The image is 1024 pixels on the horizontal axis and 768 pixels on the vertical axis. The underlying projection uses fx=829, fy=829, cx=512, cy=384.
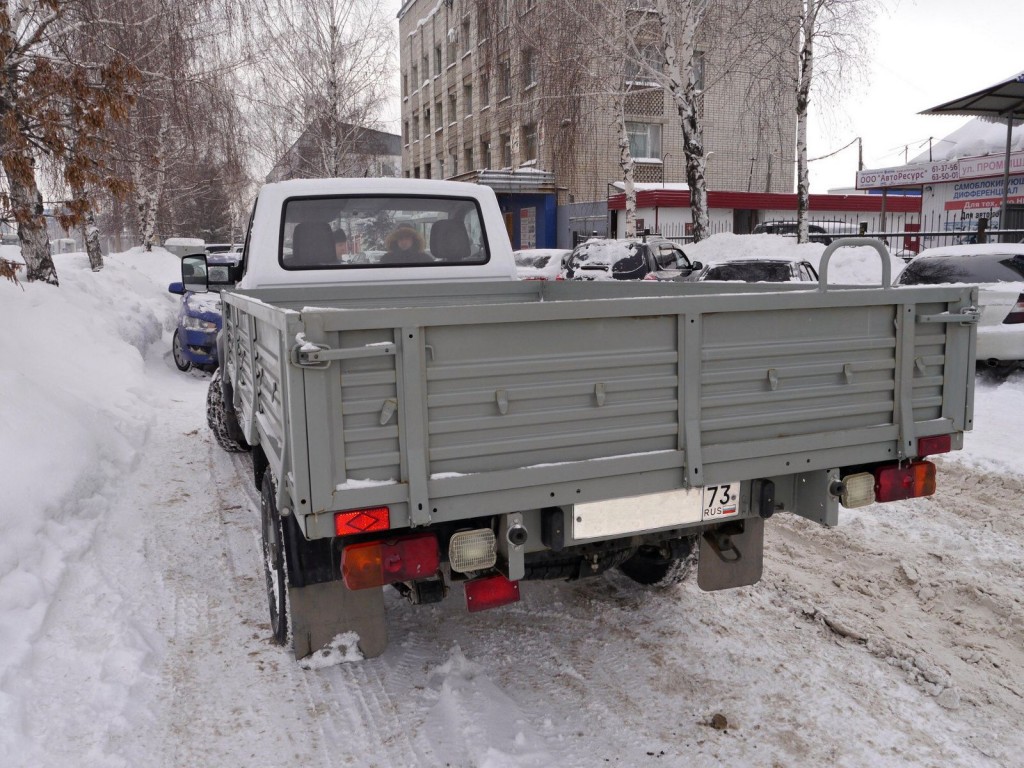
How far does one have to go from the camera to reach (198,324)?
11.2 metres

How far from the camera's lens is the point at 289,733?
10.3ft

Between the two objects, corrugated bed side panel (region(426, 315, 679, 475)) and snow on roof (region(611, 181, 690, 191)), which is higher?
snow on roof (region(611, 181, 690, 191))

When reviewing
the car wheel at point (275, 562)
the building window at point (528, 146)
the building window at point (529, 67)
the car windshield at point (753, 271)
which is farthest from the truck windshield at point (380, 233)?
the building window at point (528, 146)

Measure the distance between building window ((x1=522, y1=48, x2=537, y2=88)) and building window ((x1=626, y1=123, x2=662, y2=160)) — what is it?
12.1 m

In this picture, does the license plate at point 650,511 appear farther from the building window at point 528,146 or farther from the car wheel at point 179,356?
the building window at point 528,146

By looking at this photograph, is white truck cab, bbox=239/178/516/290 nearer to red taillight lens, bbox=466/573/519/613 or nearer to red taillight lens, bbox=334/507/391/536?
red taillight lens, bbox=466/573/519/613

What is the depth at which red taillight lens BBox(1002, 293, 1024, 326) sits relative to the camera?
862 cm

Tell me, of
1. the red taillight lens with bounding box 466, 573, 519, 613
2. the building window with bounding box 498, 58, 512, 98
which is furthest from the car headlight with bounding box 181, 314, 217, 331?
the building window with bounding box 498, 58, 512, 98

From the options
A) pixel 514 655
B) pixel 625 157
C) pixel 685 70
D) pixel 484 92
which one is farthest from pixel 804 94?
pixel 484 92

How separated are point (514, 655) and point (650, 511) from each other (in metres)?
1.16

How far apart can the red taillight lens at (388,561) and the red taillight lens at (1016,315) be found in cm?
805

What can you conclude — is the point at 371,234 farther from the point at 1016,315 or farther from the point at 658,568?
the point at 1016,315

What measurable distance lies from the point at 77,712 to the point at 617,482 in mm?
2249

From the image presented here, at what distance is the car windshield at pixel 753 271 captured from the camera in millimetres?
12461
